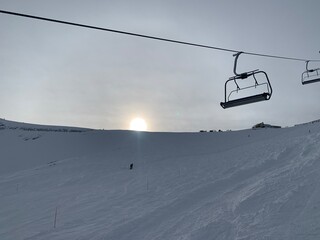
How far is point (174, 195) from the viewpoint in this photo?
14555 millimetres

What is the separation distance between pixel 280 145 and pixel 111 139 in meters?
19.4

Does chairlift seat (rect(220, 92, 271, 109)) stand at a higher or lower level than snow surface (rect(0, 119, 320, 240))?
higher

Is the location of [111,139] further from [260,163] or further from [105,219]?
[105,219]

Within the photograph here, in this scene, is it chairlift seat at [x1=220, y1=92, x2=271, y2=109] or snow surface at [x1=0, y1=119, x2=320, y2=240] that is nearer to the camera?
chairlift seat at [x1=220, y1=92, x2=271, y2=109]

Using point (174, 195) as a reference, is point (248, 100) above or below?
above

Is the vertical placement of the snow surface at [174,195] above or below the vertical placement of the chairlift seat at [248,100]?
below

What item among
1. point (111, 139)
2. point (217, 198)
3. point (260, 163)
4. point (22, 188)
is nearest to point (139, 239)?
point (217, 198)

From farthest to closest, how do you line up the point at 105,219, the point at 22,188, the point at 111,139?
the point at 111,139 → the point at 22,188 → the point at 105,219

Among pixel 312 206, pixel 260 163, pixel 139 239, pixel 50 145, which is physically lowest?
pixel 139 239

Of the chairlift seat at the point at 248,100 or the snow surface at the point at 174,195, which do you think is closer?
the chairlift seat at the point at 248,100

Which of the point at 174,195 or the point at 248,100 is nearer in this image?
the point at 248,100

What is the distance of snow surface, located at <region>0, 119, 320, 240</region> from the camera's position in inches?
397

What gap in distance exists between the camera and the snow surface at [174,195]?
33.1ft

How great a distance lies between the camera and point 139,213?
1240 centimetres
